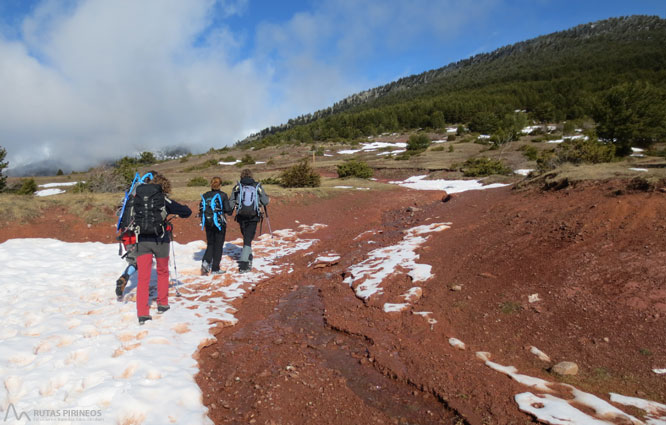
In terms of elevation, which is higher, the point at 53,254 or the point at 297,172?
the point at 297,172

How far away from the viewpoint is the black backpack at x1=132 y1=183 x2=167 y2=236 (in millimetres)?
4984

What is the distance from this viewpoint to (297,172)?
71.7 ft

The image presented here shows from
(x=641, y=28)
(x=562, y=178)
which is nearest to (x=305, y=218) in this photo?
(x=562, y=178)

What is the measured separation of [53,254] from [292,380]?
26.9 feet

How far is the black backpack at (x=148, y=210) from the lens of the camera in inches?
196

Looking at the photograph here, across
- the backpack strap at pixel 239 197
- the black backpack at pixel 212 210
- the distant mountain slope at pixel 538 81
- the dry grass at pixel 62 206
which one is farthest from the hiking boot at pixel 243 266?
the distant mountain slope at pixel 538 81

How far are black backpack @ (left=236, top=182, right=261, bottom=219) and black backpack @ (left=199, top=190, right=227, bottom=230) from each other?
39 centimetres

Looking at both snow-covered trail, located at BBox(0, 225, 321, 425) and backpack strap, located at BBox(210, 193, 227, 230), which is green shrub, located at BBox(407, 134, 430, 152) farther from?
snow-covered trail, located at BBox(0, 225, 321, 425)

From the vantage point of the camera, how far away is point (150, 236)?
512 cm

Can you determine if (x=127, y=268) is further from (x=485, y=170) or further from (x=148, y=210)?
(x=485, y=170)

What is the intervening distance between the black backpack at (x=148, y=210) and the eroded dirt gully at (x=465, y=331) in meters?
1.85

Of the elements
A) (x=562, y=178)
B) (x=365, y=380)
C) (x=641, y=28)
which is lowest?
(x=365, y=380)

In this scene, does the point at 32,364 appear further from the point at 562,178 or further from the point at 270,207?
the point at 562,178

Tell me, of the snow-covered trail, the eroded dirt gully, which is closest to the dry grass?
the snow-covered trail
